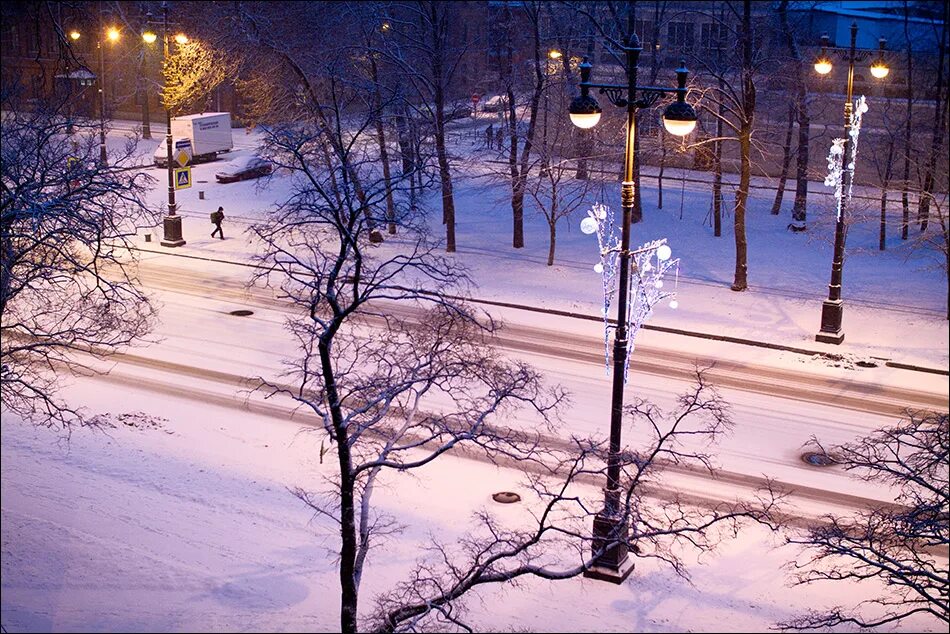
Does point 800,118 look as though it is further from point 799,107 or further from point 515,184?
point 515,184

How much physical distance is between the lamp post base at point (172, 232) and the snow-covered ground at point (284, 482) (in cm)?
716

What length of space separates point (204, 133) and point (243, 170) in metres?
6.35

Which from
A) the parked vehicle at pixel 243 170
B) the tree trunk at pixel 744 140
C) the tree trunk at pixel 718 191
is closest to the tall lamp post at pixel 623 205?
the tree trunk at pixel 744 140

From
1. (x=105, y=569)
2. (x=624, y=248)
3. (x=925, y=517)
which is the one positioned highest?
(x=624, y=248)

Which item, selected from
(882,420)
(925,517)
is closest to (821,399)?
(882,420)

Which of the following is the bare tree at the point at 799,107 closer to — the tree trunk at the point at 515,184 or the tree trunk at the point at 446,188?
the tree trunk at the point at 515,184

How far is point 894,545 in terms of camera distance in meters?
11.4

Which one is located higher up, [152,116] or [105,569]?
[152,116]

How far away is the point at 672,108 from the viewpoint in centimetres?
1316

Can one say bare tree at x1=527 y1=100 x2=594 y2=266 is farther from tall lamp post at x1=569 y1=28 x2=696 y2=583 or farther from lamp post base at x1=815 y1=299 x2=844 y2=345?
tall lamp post at x1=569 y1=28 x2=696 y2=583

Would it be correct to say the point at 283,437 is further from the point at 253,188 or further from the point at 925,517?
the point at 253,188

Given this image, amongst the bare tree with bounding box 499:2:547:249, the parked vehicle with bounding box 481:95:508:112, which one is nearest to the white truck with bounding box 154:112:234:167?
the parked vehicle with bounding box 481:95:508:112

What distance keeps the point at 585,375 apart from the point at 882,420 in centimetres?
588

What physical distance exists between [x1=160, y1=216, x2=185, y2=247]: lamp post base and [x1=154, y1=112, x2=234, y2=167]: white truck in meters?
16.1
